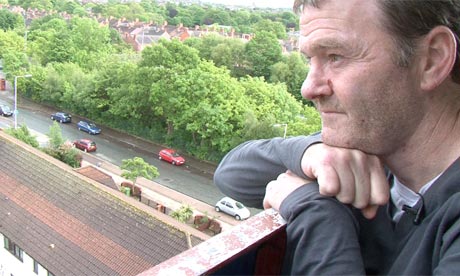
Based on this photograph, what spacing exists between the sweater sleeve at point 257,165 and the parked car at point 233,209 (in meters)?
9.46

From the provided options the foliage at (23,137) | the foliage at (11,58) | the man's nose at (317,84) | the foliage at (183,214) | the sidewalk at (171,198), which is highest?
the man's nose at (317,84)

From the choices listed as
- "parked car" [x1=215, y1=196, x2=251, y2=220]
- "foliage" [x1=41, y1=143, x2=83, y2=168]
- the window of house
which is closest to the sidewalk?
"parked car" [x1=215, y1=196, x2=251, y2=220]

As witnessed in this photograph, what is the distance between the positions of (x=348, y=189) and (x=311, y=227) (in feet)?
0.45

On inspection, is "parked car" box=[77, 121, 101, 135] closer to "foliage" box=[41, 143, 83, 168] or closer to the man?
"foliage" box=[41, 143, 83, 168]

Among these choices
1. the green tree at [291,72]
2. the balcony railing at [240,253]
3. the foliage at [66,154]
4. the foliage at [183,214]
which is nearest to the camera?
the balcony railing at [240,253]

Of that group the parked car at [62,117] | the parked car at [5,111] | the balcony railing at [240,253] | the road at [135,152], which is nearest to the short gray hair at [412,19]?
the balcony railing at [240,253]

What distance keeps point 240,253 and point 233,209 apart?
10.3 meters

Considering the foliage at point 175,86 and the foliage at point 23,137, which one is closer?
the foliage at point 23,137

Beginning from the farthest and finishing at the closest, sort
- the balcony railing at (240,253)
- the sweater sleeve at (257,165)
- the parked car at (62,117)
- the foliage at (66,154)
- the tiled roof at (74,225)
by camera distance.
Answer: the parked car at (62,117) < the foliage at (66,154) < the tiled roof at (74,225) < the sweater sleeve at (257,165) < the balcony railing at (240,253)

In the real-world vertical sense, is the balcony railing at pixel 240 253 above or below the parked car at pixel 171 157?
above

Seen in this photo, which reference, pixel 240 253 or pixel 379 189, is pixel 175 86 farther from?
pixel 240 253

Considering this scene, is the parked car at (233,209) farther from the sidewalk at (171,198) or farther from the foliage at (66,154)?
the foliage at (66,154)

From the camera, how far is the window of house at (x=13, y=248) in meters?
7.91

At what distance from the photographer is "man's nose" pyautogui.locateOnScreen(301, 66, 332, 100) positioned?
3.28 feet
